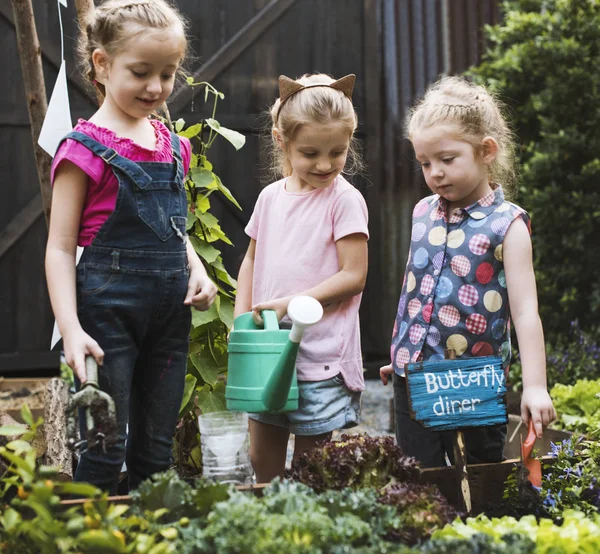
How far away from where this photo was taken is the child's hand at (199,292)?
189 centimetres

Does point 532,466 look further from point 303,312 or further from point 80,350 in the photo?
point 80,350

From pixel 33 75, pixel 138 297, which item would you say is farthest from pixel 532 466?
pixel 33 75

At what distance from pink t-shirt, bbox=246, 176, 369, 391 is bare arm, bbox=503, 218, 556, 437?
15.4 inches

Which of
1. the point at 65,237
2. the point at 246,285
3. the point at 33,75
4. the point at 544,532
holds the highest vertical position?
the point at 33,75

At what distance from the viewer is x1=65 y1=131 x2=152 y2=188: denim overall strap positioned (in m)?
1.78

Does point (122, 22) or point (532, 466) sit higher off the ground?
point (122, 22)

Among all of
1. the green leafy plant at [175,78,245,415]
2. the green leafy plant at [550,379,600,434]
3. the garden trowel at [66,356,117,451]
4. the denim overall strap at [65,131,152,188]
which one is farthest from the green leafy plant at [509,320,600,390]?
the garden trowel at [66,356,117,451]

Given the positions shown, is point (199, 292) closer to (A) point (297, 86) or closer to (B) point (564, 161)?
(A) point (297, 86)

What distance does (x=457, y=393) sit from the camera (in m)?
1.82

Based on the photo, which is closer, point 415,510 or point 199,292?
point 415,510

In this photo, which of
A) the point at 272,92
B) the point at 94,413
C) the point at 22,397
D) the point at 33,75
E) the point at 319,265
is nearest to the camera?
the point at 94,413

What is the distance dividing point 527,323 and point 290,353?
0.60 meters

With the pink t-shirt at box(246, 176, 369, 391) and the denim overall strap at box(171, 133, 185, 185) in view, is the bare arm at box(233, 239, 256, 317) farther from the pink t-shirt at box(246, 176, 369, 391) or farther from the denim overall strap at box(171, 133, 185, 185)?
the denim overall strap at box(171, 133, 185, 185)

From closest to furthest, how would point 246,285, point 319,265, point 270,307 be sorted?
point 270,307, point 319,265, point 246,285
